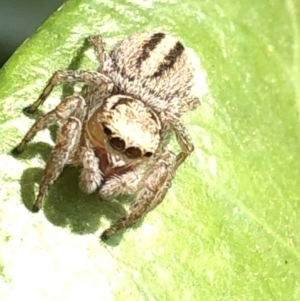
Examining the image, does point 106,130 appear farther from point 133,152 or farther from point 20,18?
point 20,18

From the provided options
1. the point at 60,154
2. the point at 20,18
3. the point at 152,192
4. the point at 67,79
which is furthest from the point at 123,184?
the point at 20,18

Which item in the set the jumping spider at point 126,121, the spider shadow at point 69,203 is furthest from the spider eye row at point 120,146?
the spider shadow at point 69,203

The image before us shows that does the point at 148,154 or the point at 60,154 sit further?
the point at 148,154

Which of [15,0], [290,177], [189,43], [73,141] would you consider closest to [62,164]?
[73,141]

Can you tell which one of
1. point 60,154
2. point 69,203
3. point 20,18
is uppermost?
point 60,154

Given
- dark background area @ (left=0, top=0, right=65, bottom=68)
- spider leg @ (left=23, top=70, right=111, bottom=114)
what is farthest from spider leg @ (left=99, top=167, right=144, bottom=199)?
dark background area @ (left=0, top=0, right=65, bottom=68)

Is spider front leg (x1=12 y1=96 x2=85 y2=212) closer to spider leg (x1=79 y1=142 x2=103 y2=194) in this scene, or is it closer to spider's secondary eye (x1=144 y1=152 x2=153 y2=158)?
spider leg (x1=79 y1=142 x2=103 y2=194)

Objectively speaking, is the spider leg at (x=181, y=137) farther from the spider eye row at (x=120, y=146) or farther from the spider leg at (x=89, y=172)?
the spider leg at (x=89, y=172)
